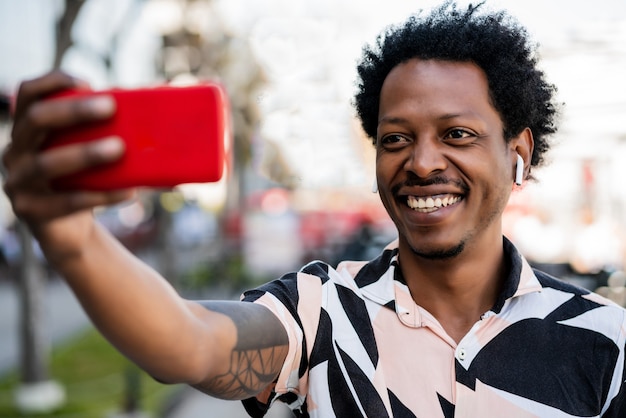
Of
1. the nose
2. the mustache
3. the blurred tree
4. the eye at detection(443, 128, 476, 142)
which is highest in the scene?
the blurred tree

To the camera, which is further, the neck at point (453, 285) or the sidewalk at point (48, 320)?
the sidewalk at point (48, 320)

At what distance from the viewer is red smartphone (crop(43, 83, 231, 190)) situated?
1.04m

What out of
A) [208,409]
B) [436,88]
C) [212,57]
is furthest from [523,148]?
[212,57]

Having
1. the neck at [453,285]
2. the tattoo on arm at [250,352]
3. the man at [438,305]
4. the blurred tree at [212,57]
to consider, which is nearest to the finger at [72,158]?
the man at [438,305]

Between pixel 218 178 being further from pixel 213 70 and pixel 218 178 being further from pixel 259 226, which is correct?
pixel 259 226

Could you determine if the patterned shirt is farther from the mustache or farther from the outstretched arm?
the mustache

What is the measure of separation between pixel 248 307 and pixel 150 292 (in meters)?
0.48

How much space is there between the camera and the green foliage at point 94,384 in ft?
22.9

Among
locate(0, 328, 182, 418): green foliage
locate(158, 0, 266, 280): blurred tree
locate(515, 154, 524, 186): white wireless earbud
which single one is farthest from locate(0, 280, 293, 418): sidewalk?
locate(158, 0, 266, 280): blurred tree

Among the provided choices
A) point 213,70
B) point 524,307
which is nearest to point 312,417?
point 524,307

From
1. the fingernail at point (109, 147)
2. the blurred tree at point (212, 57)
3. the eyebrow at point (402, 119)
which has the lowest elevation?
the fingernail at point (109, 147)

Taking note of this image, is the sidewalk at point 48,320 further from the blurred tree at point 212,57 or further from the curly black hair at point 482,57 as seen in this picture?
the curly black hair at point 482,57

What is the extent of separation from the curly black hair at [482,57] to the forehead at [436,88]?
0.03 metres

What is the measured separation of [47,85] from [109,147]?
0.14m
